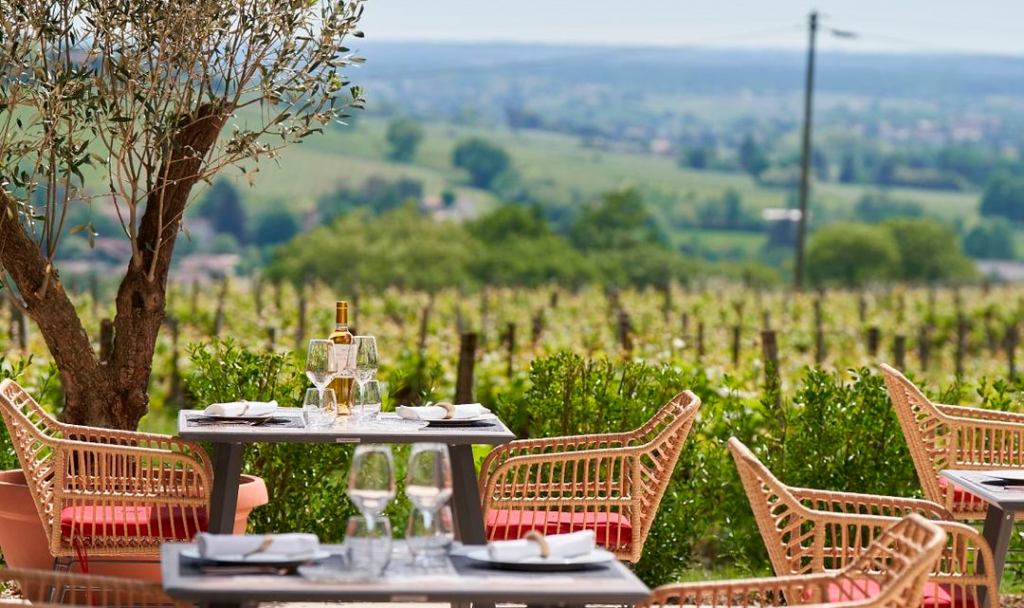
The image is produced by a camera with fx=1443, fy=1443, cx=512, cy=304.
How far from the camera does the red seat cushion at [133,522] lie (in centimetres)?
403

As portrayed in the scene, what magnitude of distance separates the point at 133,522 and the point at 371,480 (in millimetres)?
1642

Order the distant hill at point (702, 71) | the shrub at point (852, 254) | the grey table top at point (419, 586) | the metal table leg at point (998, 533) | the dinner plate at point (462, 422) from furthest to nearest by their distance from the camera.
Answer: the distant hill at point (702, 71) → the shrub at point (852, 254) → the dinner plate at point (462, 422) → the metal table leg at point (998, 533) → the grey table top at point (419, 586)

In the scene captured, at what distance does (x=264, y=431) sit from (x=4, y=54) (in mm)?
1472

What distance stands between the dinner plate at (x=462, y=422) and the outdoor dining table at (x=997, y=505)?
1.29m

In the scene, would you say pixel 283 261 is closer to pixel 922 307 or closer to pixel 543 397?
pixel 922 307

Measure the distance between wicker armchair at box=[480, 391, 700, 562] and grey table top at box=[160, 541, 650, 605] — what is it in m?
1.53

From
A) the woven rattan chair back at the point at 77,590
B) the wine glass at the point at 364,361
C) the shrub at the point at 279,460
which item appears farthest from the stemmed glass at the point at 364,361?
the shrub at the point at 279,460

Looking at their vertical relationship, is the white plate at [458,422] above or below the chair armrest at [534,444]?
above

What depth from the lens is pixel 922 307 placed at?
725 inches

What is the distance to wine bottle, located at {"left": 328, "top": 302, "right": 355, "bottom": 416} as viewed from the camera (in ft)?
13.5

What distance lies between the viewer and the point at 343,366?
413cm

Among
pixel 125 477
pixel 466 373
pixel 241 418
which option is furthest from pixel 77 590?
pixel 466 373

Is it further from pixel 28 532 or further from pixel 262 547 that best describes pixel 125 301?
pixel 262 547

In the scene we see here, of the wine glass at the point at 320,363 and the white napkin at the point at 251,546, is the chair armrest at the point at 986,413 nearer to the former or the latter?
the wine glass at the point at 320,363
